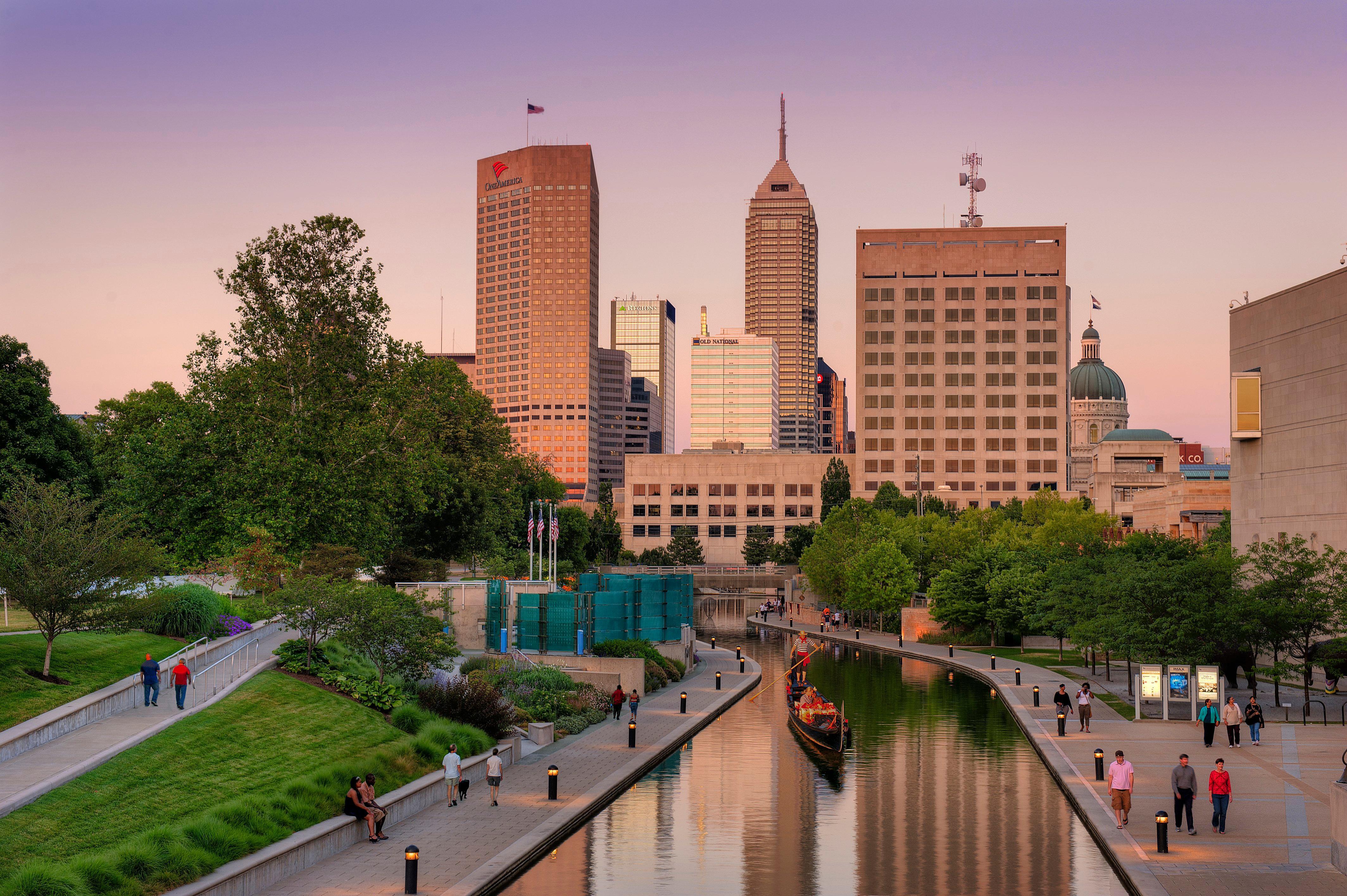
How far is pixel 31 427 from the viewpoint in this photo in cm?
5338

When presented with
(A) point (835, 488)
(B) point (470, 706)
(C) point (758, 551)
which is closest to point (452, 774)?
(B) point (470, 706)

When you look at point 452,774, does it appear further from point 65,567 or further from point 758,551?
point 758,551

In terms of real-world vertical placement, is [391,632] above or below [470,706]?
above

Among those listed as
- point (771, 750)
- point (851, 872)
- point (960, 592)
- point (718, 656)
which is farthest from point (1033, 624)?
point (851, 872)

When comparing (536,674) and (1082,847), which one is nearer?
(1082,847)

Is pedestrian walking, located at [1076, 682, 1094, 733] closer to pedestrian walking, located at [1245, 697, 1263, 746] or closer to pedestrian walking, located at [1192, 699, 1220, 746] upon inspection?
pedestrian walking, located at [1192, 699, 1220, 746]

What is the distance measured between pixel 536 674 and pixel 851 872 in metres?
21.2

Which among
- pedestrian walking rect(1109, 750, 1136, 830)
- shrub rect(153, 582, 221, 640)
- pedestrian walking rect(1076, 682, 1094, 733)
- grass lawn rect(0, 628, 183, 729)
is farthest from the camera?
pedestrian walking rect(1076, 682, 1094, 733)

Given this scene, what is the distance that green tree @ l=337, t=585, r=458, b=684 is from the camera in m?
37.4

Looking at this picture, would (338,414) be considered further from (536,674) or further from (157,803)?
(157,803)

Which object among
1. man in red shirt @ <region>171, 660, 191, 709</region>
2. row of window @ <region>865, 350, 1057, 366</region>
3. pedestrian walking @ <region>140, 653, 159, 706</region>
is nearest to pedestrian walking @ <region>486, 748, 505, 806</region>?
man in red shirt @ <region>171, 660, 191, 709</region>

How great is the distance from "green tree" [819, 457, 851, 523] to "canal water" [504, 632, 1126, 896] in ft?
Answer: 424

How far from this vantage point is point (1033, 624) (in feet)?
224

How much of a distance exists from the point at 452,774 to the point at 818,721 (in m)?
16.7
